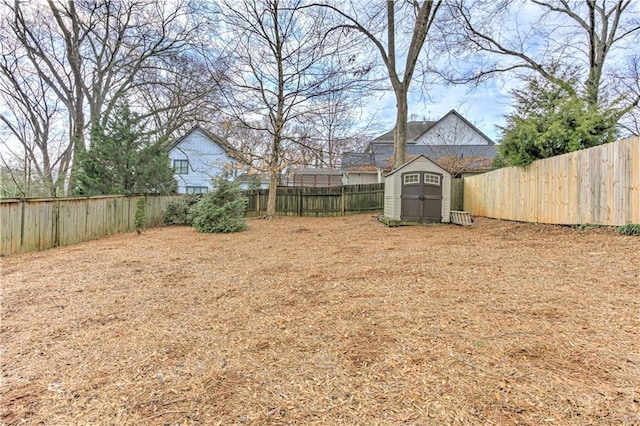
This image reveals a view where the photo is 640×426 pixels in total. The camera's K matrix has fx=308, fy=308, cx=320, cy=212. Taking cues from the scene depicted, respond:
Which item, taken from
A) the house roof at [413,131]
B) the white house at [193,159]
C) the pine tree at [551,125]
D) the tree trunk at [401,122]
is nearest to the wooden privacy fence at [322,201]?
the tree trunk at [401,122]

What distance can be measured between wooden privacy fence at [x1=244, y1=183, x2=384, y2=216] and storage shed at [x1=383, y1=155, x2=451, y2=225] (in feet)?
14.3

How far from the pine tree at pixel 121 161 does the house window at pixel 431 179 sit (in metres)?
8.71

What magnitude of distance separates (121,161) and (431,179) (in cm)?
959

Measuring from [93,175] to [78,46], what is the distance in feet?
20.7

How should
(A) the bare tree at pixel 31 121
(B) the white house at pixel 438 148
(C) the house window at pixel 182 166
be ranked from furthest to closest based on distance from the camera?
(C) the house window at pixel 182 166, (B) the white house at pixel 438 148, (A) the bare tree at pixel 31 121

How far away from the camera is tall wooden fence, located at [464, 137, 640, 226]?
5023 millimetres

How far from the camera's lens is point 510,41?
464 inches

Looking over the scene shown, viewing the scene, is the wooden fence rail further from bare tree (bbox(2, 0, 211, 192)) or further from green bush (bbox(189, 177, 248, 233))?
bare tree (bbox(2, 0, 211, 192))

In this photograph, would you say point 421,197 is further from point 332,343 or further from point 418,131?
point 418,131

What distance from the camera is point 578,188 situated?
19.8 feet

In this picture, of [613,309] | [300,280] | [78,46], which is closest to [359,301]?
[300,280]

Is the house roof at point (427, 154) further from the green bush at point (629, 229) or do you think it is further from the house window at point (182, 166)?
the green bush at point (629, 229)

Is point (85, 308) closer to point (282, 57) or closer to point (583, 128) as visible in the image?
point (583, 128)

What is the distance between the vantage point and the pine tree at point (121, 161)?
9430mm
